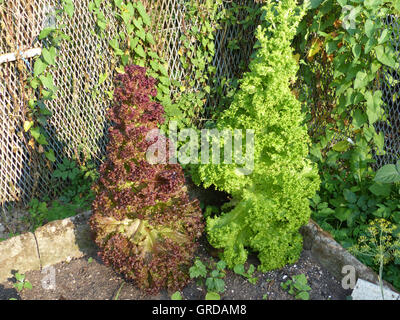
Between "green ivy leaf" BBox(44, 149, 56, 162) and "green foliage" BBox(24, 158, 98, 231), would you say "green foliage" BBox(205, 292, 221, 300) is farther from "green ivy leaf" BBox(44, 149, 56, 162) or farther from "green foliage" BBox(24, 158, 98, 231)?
"green ivy leaf" BBox(44, 149, 56, 162)

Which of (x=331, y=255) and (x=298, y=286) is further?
(x=331, y=255)

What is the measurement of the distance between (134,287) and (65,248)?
67 centimetres

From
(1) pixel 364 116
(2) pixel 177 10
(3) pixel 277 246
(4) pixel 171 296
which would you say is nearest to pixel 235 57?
(2) pixel 177 10

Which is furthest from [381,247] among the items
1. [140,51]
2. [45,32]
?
[45,32]

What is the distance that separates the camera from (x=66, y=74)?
3.79 m

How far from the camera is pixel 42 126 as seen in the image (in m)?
3.88

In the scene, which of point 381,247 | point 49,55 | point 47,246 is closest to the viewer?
point 381,247

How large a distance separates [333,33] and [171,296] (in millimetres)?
2459

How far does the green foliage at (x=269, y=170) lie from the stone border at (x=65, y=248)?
0.19 m

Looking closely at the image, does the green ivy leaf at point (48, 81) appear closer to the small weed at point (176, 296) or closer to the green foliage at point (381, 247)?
the small weed at point (176, 296)

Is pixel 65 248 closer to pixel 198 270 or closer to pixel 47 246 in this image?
pixel 47 246

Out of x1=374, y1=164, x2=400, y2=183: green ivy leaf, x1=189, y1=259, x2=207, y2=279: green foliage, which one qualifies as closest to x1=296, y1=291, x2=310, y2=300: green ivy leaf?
x1=189, y1=259, x2=207, y2=279: green foliage

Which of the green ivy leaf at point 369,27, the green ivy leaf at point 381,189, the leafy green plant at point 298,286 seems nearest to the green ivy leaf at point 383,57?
the green ivy leaf at point 369,27

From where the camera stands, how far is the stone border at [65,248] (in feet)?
9.37
